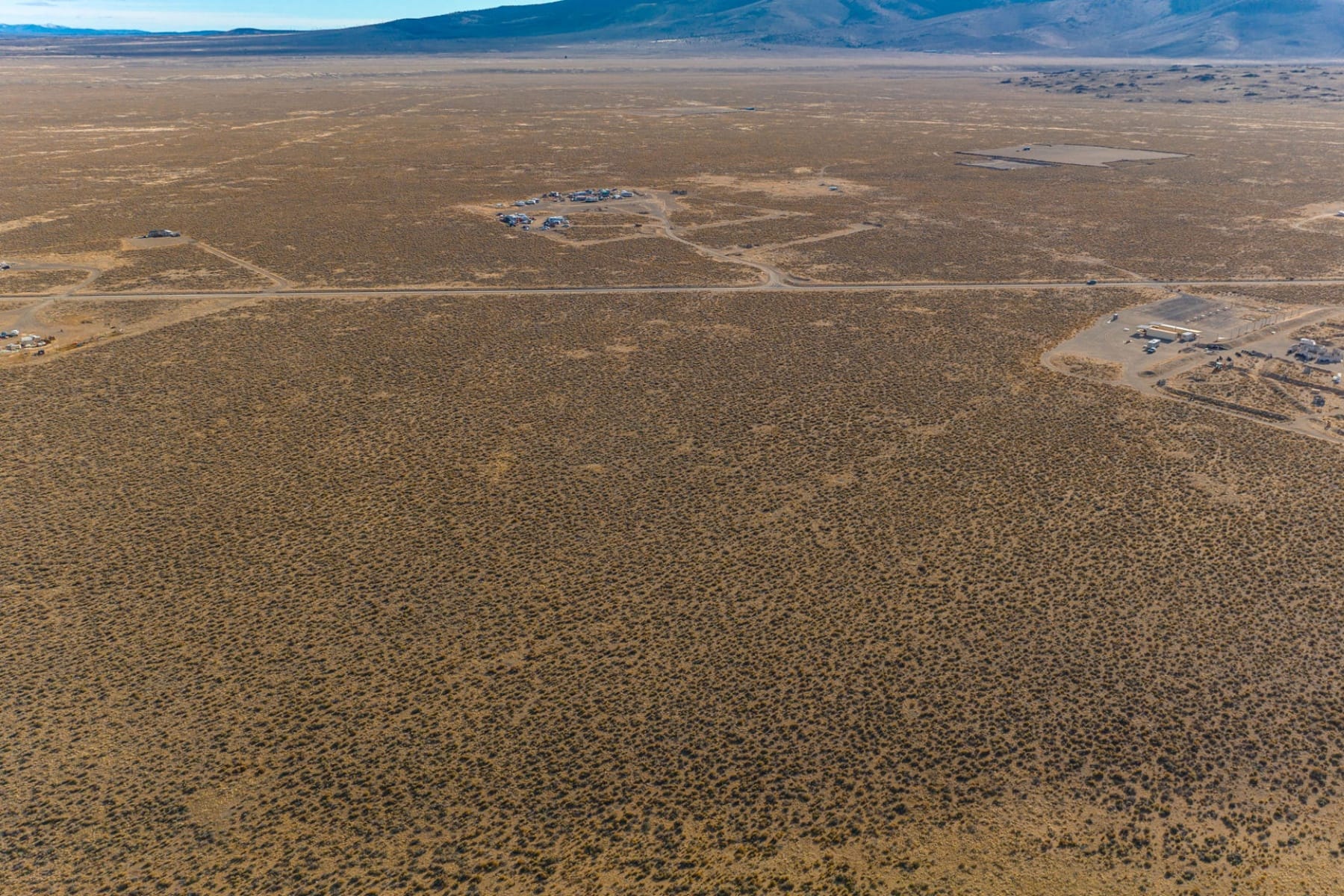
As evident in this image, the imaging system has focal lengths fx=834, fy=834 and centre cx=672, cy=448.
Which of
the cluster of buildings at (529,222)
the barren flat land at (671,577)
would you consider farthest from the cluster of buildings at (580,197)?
the barren flat land at (671,577)

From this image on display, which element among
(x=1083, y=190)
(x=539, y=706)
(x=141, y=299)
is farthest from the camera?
(x=1083, y=190)

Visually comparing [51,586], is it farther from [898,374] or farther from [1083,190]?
[1083,190]

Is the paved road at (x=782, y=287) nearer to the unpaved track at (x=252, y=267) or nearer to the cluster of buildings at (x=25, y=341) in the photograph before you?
the unpaved track at (x=252, y=267)

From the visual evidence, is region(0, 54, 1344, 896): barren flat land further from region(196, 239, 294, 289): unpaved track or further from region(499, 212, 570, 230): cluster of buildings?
region(499, 212, 570, 230): cluster of buildings

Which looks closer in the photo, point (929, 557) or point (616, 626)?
point (616, 626)

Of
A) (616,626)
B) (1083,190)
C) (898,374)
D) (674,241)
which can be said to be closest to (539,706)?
(616,626)

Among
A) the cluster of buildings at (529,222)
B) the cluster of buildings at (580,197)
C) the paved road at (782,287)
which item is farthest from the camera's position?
the cluster of buildings at (580,197)

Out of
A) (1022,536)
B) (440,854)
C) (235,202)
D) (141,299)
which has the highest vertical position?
(235,202)
